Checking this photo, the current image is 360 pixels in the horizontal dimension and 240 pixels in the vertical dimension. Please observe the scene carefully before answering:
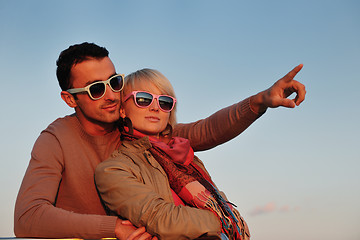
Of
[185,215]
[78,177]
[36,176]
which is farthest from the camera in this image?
[78,177]

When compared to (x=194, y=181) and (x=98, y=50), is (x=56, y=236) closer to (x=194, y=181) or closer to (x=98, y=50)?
(x=194, y=181)

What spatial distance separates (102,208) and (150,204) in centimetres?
105

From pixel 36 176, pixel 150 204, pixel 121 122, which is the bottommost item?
pixel 150 204

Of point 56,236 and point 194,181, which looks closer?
point 56,236

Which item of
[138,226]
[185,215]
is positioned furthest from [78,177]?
[185,215]

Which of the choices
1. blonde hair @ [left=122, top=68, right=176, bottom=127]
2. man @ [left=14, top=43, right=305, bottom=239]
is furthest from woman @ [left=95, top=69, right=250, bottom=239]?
man @ [left=14, top=43, right=305, bottom=239]

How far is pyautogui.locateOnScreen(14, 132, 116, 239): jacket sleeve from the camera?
3217 millimetres

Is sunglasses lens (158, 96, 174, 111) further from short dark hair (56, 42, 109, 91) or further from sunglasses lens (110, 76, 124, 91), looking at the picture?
short dark hair (56, 42, 109, 91)

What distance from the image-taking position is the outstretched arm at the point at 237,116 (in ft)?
12.9

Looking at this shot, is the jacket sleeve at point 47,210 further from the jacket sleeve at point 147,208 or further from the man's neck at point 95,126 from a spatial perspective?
the man's neck at point 95,126

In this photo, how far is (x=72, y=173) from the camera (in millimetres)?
3932

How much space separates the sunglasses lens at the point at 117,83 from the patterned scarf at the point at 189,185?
45cm

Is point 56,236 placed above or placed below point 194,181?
below

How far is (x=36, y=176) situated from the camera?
3.70m
